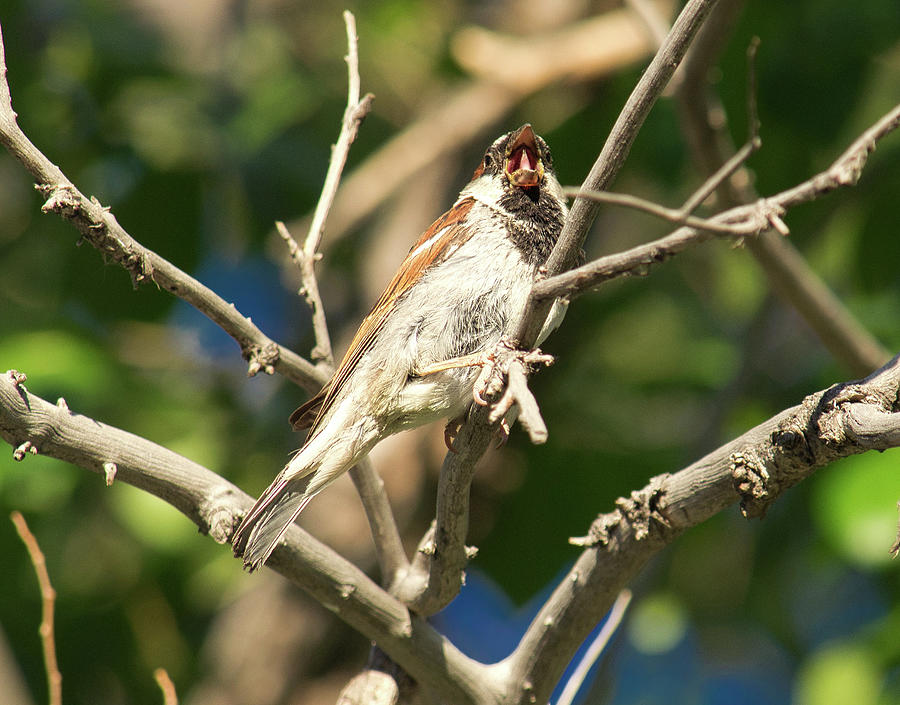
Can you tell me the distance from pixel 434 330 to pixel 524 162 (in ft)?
2.40

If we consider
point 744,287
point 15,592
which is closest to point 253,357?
point 15,592

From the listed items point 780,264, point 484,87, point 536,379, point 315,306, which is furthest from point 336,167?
point 484,87

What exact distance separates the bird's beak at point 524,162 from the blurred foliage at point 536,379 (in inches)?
47.3

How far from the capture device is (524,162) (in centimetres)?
329

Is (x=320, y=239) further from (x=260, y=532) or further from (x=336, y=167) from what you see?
(x=260, y=532)

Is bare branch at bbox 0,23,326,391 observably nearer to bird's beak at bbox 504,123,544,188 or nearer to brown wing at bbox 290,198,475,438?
brown wing at bbox 290,198,475,438

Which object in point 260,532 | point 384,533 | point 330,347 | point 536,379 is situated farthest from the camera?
point 536,379

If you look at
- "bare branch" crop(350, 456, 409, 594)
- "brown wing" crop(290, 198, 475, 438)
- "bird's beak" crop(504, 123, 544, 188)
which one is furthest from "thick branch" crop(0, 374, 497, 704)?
"bird's beak" crop(504, 123, 544, 188)

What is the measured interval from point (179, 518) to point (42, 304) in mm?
1670

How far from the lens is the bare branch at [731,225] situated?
59.7 inches

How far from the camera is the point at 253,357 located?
→ 2281mm

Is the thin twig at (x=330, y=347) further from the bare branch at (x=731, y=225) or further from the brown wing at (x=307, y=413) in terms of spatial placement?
the bare branch at (x=731, y=225)

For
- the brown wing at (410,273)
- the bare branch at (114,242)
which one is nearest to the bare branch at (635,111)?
the bare branch at (114,242)

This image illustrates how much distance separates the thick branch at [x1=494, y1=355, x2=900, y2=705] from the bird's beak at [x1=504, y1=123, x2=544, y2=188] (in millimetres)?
1426
